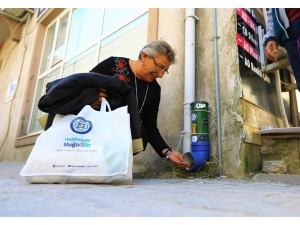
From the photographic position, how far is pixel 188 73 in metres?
1.71

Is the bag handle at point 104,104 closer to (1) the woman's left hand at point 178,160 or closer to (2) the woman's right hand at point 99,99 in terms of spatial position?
(2) the woman's right hand at point 99,99

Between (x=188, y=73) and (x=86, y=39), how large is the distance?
2.16m

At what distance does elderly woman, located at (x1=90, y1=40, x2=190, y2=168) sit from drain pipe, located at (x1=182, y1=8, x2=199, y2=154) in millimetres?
166

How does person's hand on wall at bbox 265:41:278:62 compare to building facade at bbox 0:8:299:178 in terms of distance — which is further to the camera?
building facade at bbox 0:8:299:178

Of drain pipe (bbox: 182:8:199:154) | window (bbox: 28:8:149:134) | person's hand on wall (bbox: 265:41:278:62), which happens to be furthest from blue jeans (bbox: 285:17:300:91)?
window (bbox: 28:8:149:134)

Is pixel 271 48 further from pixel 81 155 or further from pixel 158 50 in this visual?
pixel 81 155

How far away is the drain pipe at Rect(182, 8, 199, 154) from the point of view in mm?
1624

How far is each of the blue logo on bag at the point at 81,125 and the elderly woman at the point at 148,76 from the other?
19.0 inches

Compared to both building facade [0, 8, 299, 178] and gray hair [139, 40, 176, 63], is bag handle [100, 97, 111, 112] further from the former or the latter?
building facade [0, 8, 299, 178]

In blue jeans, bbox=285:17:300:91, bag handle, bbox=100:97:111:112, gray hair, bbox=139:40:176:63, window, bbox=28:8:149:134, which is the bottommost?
bag handle, bbox=100:97:111:112

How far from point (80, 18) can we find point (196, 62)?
8.57ft

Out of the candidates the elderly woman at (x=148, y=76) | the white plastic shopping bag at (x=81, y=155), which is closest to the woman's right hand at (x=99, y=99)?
the white plastic shopping bag at (x=81, y=155)
